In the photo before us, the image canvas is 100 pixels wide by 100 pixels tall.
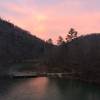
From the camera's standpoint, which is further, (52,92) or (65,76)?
(65,76)

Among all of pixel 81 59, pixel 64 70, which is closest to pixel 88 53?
pixel 81 59

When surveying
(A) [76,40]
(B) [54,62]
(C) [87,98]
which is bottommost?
(C) [87,98]

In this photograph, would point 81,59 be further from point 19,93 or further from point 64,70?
point 19,93

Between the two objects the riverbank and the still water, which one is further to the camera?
the riverbank

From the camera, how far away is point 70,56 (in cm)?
14200

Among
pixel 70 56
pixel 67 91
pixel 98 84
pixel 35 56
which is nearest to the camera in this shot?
pixel 67 91

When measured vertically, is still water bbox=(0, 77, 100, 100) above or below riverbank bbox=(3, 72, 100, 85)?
below

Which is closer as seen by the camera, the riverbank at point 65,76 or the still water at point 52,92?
the still water at point 52,92

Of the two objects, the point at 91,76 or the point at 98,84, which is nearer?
the point at 98,84

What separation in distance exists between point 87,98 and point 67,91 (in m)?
10.00

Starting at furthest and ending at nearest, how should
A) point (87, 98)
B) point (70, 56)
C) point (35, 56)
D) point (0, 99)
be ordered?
point (35, 56) → point (70, 56) → point (87, 98) → point (0, 99)

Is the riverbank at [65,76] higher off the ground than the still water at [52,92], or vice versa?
the riverbank at [65,76]

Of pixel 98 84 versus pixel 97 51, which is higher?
pixel 97 51

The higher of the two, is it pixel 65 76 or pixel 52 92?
pixel 65 76
